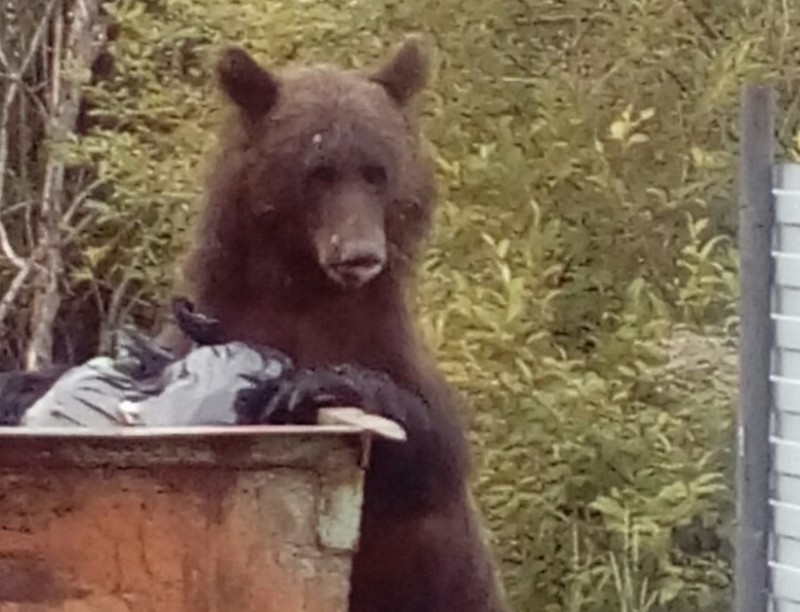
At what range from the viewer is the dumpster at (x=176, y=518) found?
175 centimetres

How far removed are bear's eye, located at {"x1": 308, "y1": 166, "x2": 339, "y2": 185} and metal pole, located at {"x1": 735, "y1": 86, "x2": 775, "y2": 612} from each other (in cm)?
103

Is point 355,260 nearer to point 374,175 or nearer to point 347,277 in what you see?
point 347,277

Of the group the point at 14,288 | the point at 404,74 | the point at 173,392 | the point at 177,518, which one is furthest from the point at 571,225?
the point at 177,518

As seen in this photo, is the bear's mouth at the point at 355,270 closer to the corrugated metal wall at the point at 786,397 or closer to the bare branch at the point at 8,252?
the corrugated metal wall at the point at 786,397

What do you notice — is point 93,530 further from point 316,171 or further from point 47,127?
point 47,127

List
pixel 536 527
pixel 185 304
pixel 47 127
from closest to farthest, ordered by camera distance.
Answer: pixel 185 304 → pixel 536 527 → pixel 47 127

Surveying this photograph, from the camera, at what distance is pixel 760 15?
156 inches

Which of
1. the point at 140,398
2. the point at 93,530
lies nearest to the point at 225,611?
the point at 93,530

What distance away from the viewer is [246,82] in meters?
2.46

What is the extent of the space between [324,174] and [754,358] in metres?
1.14

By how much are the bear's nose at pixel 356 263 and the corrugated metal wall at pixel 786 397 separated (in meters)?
1.07

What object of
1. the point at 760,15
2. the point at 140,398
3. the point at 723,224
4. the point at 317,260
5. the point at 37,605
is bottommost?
the point at 37,605

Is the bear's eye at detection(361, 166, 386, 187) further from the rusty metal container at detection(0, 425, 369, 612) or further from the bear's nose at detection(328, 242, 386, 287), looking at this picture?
the rusty metal container at detection(0, 425, 369, 612)

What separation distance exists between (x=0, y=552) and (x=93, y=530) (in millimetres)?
90
